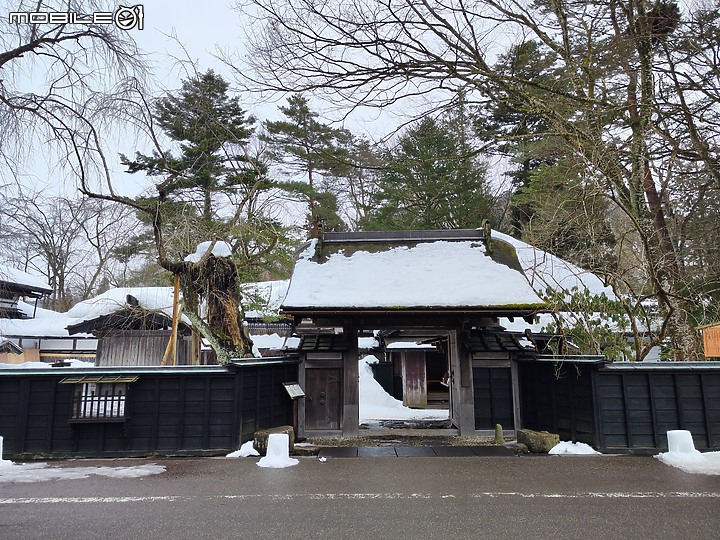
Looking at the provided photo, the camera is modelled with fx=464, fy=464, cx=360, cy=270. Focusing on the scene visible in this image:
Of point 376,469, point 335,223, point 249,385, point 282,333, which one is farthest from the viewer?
point 335,223

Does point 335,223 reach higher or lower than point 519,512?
higher

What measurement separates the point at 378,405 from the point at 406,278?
8795mm

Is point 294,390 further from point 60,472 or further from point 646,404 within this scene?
point 646,404

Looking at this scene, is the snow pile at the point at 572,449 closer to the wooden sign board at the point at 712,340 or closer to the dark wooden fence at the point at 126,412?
the wooden sign board at the point at 712,340

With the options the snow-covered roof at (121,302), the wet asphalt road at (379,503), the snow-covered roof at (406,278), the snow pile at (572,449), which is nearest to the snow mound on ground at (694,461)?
the wet asphalt road at (379,503)

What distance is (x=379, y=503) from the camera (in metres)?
5.44

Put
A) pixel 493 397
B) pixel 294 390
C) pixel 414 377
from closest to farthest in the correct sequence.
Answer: pixel 294 390 < pixel 493 397 < pixel 414 377

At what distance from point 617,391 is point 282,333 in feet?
49.3

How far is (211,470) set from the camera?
285 inches

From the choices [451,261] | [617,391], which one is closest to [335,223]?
[451,261]

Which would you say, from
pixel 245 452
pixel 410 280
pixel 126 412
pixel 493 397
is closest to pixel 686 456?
pixel 493 397

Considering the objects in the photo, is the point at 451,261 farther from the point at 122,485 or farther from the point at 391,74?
the point at 122,485

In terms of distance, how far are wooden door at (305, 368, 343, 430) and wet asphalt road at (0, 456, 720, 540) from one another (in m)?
2.78

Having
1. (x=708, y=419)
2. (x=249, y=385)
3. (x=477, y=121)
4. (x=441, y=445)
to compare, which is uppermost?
(x=477, y=121)
